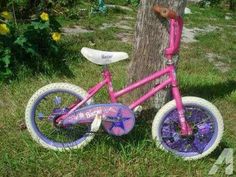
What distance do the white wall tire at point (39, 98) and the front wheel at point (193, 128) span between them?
0.65m

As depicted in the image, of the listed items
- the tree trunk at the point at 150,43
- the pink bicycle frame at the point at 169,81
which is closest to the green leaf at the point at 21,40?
the tree trunk at the point at 150,43

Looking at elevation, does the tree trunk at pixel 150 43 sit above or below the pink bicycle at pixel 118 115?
above

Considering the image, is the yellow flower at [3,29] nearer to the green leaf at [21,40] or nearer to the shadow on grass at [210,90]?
the green leaf at [21,40]

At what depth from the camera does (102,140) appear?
452 centimetres

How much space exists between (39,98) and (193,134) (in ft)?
5.12

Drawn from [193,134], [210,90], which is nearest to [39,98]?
[193,134]

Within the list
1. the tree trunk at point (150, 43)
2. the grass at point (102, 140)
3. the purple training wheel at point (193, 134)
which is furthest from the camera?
the tree trunk at point (150, 43)

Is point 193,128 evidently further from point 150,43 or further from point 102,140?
point 150,43

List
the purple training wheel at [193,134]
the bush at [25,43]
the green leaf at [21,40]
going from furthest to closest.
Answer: the green leaf at [21,40] → the bush at [25,43] → the purple training wheel at [193,134]

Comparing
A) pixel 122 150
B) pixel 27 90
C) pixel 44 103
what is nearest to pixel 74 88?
pixel 44 103

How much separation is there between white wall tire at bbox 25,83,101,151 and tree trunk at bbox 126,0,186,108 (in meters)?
0.91

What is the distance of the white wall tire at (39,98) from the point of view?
172 inches

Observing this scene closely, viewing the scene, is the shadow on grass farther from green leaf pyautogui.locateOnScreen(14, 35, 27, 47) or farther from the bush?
green leaf pyautogui.locateOnScreen(14, 35, 27, 47)

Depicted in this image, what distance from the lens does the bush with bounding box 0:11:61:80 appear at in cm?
621
